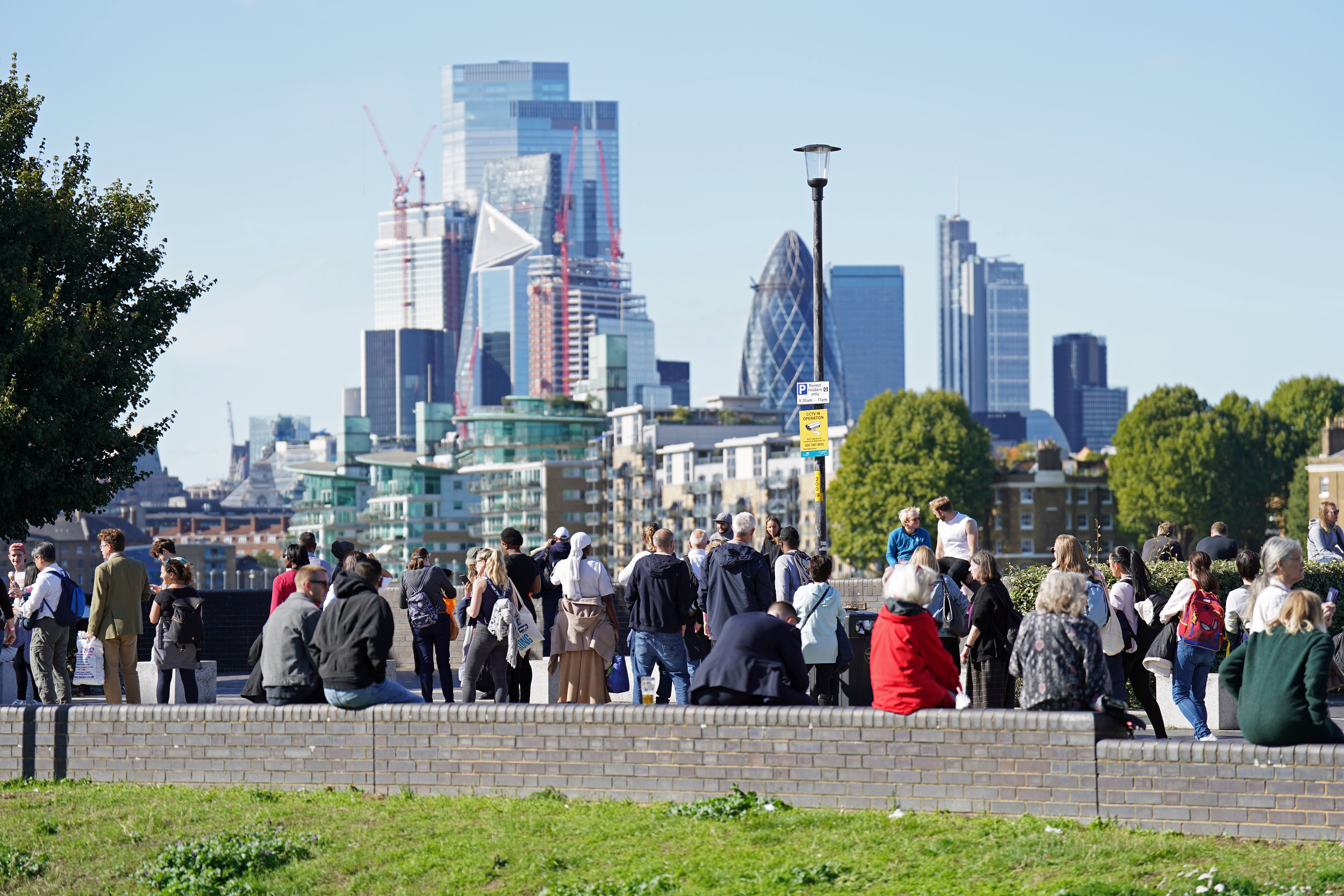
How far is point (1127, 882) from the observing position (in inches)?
352

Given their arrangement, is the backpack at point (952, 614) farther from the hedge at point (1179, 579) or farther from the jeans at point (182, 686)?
the jeans at point (182, 686)

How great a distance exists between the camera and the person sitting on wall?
1167 cm

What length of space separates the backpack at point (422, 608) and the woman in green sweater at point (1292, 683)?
9.30 m

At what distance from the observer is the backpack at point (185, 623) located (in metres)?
16.8

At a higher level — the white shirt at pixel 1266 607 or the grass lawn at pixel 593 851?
the white shirt at pixel 1266 607

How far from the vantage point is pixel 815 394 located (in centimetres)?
2044

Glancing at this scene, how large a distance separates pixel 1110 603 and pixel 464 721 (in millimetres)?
5761

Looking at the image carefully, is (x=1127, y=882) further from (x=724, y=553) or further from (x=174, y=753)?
(x=174, y=753)

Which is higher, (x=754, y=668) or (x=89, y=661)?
(x=754, y=668)

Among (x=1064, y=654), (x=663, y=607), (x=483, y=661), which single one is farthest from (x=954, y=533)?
(x=1064, y=654)

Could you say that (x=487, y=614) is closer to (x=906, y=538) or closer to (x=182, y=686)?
(x=182, y=686)

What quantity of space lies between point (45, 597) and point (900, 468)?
277 ft

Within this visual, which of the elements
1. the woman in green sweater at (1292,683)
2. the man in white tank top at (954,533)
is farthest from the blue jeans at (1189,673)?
the woman in green sweater at (1292,683)

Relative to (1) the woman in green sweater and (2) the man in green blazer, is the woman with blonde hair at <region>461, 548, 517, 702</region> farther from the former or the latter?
(1) the woman in green sweater
